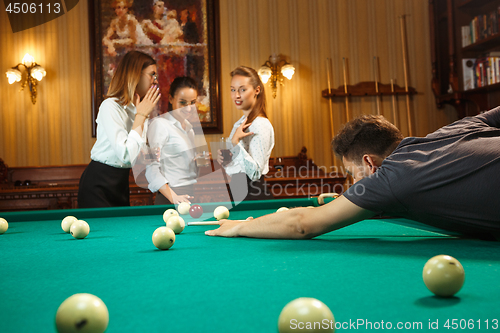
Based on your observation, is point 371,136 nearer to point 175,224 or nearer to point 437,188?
point 437,188

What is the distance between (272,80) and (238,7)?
1.31m

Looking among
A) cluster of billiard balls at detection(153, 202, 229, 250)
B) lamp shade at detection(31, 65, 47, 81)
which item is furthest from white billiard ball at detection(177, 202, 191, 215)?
lamp shade at detection(31, 65, 47, 81)

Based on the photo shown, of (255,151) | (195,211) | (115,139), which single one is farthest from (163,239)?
(255,151)

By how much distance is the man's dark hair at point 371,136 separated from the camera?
1.70m

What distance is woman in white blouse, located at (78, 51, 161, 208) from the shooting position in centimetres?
291

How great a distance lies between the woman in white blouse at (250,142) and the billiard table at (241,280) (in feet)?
5.10

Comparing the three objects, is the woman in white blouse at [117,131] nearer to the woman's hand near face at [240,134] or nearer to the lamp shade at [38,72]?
the woman's hand near face at [240,134]

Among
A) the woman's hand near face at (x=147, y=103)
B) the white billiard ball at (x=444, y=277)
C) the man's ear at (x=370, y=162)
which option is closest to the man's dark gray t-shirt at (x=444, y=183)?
the man's ear at (x=370, y=162)

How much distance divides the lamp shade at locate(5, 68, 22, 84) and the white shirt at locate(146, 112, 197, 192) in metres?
3.45

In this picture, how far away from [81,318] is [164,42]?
6.00 m

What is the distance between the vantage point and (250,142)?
3389 mm

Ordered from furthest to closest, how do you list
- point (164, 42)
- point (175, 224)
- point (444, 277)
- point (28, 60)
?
point (164, 42), point (28, 60), point (175, 224), point (444, 277)

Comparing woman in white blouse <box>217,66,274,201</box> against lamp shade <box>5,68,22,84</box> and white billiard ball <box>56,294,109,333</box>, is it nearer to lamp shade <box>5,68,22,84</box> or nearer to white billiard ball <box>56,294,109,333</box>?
white billiard ball <box>56,294,109,333</box>

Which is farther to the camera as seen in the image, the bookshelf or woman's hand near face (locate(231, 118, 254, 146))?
the bookshelf
